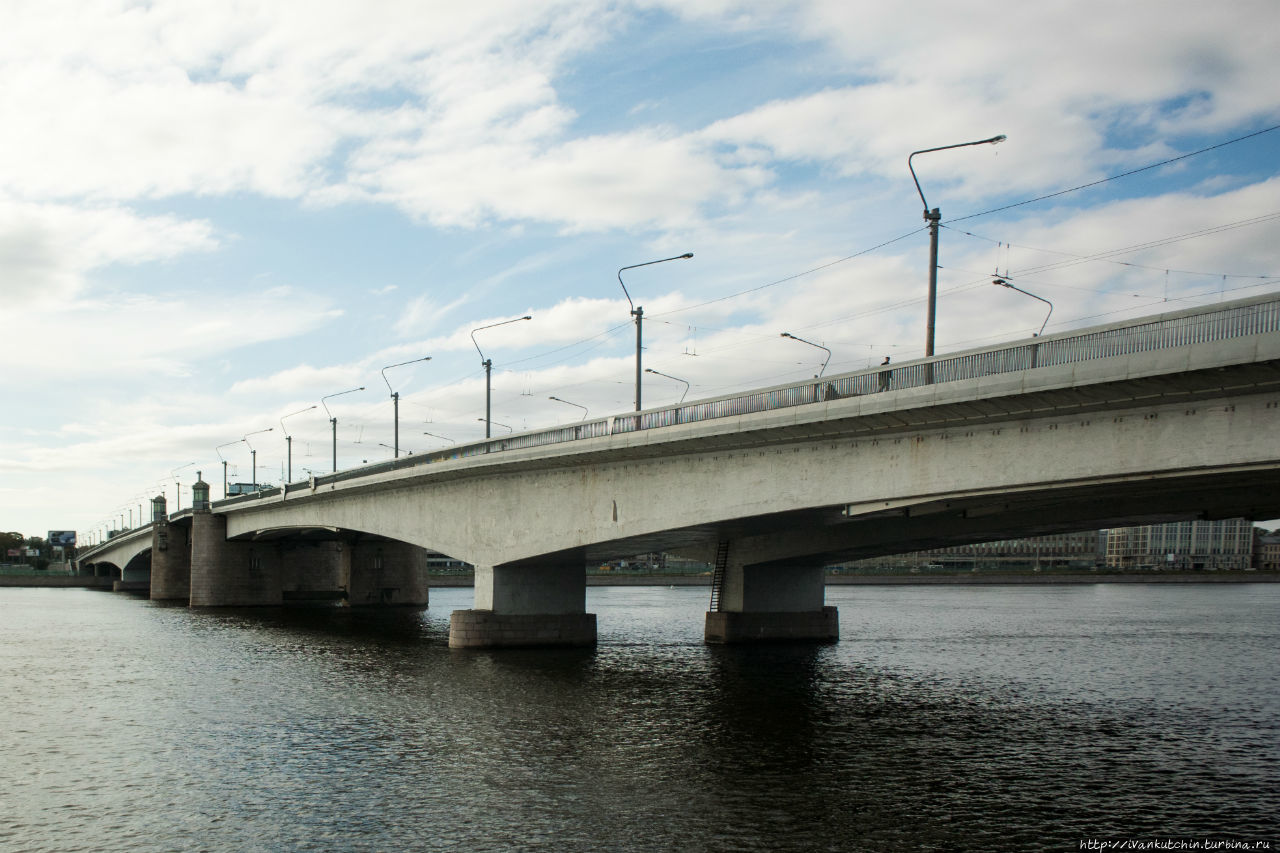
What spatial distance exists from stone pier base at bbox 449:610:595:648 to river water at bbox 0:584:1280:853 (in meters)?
0.72

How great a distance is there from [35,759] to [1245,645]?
49.5 m

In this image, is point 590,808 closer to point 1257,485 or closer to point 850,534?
point 1257,485

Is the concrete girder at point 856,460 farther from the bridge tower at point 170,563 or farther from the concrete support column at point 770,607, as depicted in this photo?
the bridge tower at point 170,563

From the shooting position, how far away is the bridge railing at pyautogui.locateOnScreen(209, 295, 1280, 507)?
19.7 metres

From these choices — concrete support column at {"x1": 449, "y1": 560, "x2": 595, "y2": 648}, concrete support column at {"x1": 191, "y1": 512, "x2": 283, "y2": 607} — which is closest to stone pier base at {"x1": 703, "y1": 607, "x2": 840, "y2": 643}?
concrete support column at {"x1": 449, "y1": 560, "x2": 595, "y2": 648}

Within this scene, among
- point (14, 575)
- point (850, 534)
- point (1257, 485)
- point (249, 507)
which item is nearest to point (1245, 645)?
point (850, 534)

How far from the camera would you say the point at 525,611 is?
4266 centimetres

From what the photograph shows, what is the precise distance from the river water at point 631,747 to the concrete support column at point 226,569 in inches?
1364

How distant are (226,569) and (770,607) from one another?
5066 cm

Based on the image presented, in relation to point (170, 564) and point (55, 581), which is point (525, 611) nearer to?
point (170, 564)

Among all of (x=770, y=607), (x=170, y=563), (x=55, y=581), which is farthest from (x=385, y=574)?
(x=55, y=581)

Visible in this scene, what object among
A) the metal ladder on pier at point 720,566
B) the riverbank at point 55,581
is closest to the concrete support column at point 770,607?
the metal ladder on pier at point 720,566

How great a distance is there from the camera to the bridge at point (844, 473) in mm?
20719

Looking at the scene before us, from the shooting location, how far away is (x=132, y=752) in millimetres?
23234
